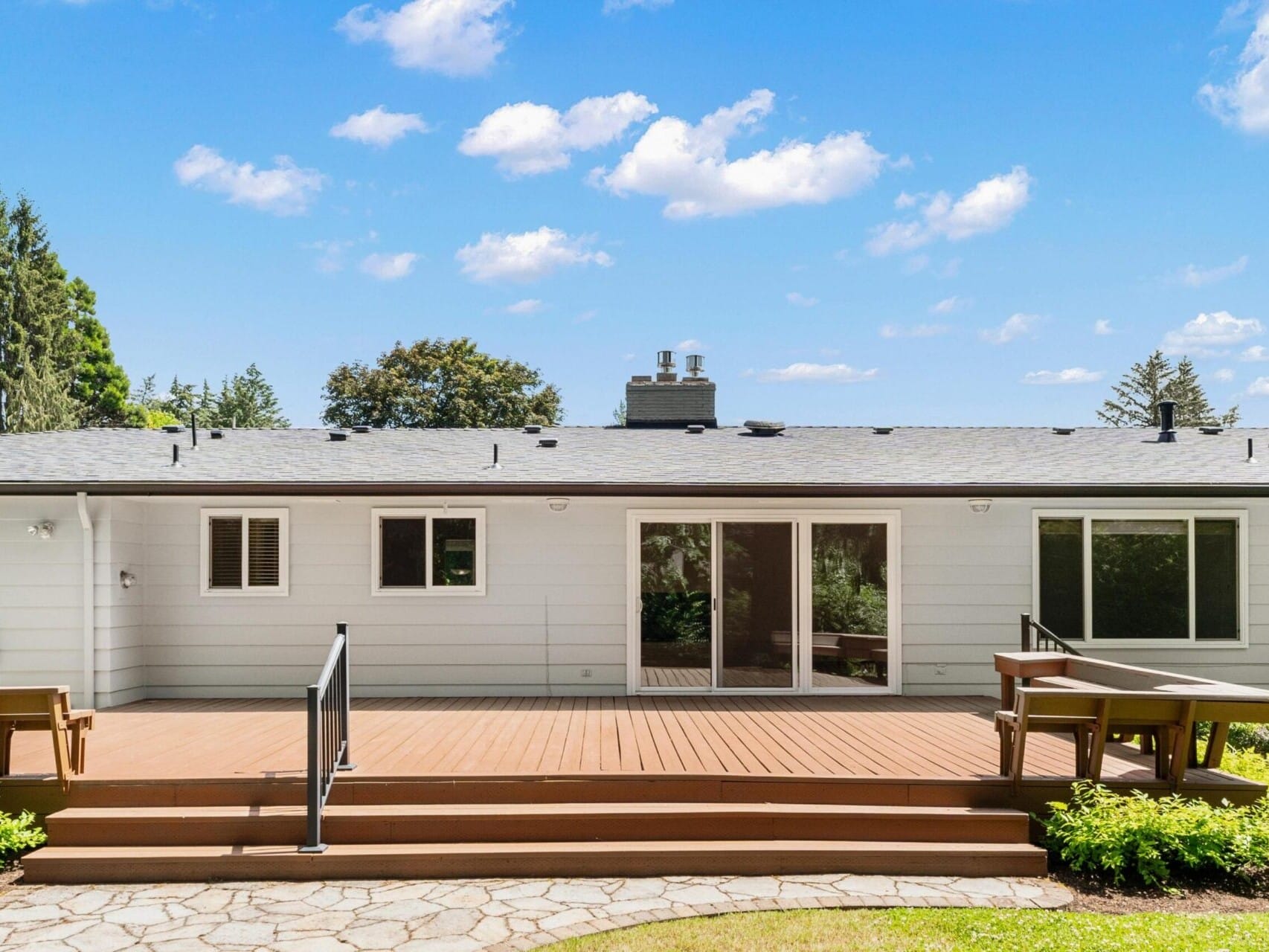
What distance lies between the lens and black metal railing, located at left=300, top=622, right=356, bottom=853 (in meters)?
4.97

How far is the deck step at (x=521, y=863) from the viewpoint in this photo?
5008mm

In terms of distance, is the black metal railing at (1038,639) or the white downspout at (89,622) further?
the white downspout at (89,622)

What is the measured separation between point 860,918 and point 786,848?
0.77 meters

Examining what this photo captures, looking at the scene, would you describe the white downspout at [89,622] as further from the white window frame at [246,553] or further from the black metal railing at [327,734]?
the black metal railing at [327,734]

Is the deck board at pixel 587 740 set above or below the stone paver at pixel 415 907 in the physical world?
above

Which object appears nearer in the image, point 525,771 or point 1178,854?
point 1178,854

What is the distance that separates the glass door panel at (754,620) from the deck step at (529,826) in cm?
347

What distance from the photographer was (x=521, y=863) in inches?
198

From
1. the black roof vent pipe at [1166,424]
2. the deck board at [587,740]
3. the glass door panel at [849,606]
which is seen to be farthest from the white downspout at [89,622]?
the black roof vent pipe at [1166,424]

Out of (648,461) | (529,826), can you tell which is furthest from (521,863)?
(648,461)

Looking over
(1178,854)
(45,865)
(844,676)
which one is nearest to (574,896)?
(45,865)

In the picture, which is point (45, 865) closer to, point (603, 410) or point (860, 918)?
point (860, 918)

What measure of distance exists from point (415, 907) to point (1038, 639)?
240 inches

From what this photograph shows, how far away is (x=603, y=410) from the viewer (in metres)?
42.6
